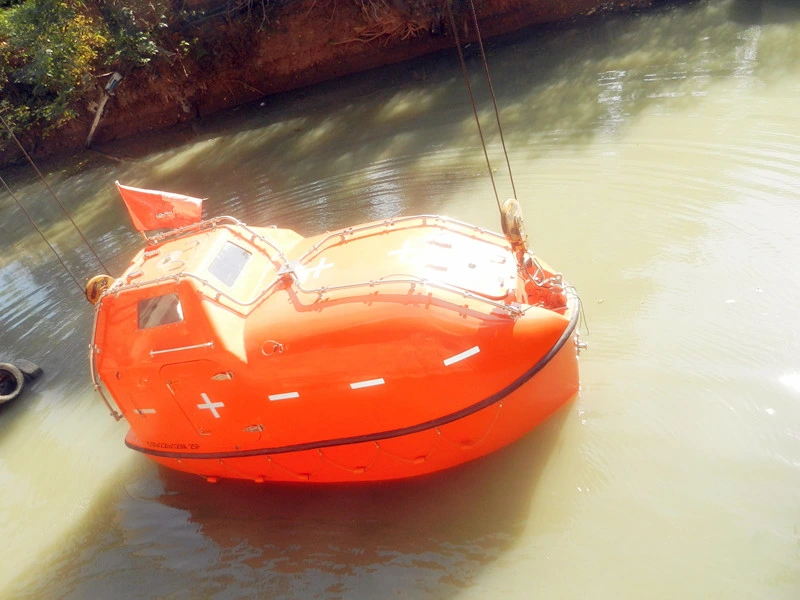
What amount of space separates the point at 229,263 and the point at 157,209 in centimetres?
82

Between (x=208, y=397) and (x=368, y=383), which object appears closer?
(x=368, y=383)

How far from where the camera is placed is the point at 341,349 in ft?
11.9

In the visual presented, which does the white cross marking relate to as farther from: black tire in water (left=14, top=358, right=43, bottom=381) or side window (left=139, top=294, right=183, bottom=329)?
black tire in water (left=14, top=358, right=43, bottom=381)

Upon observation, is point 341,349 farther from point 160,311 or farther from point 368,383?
point 160,311

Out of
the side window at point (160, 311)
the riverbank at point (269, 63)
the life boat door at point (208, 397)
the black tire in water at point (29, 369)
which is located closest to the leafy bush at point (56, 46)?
the riverbank at point (269, 63)

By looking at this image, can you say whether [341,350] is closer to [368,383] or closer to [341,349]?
[341,349]

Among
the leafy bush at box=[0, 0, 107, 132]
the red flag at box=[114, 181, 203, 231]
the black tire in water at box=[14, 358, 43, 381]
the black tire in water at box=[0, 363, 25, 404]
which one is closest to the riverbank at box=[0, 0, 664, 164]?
the leafy bush at box=[0, 0, 107, 132]

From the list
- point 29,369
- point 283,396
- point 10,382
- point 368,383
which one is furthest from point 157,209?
point 10,382

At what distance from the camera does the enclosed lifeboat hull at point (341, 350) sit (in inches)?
143

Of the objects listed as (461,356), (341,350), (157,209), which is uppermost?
(157,209)

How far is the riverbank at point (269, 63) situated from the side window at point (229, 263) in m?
10.1

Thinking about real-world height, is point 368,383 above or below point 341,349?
below

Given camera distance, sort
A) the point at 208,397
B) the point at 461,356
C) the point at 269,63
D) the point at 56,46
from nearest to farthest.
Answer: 1. the point at 461,356
2. the point at 208,397
3. the point at 56,46
4. the point at 269,63

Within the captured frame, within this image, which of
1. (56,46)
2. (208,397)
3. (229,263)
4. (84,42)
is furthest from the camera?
(84,42)
